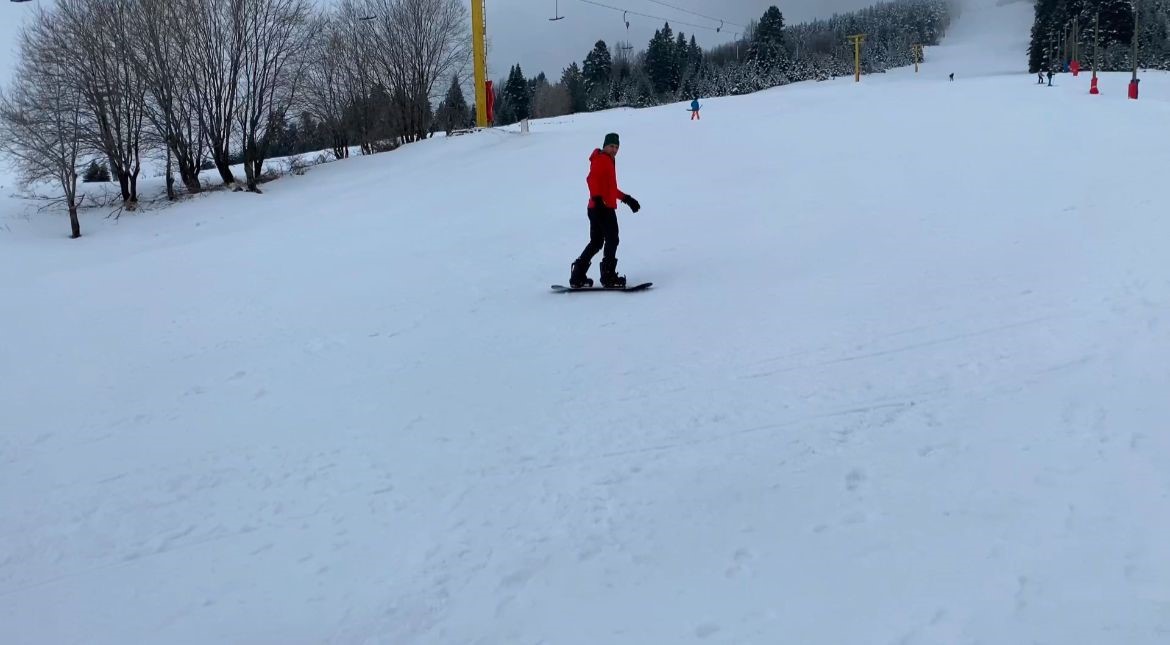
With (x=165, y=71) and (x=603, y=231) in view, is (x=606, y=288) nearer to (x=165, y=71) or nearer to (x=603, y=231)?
(x=603, y=231)

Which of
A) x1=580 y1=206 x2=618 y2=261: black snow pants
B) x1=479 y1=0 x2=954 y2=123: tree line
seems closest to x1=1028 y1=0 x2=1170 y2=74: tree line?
x1=479 y1=0 x2=954 y2=123: tree line

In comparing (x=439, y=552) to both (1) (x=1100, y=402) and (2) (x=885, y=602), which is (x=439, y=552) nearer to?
(2) (x=885, y=602)

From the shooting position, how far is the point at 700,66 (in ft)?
338

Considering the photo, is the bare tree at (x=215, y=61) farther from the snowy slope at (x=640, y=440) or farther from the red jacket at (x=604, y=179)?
the red jacket at (x=604, y=179)

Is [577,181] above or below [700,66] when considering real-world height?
below

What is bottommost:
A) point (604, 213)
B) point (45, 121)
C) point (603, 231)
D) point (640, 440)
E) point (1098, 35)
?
point (640, 440)

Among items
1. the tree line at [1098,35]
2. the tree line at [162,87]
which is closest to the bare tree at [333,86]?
the tree line at [162,87]

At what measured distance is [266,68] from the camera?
30797 millimetres

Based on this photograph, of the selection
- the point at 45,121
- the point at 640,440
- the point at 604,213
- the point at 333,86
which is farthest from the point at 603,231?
the point at 333,86

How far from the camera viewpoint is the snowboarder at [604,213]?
30.1 feet

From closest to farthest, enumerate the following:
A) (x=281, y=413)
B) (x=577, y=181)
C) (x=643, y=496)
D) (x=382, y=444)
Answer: (x=643, y=496) → (x=382, y=444) → (x=281, y=413) → (x=577, y=181)

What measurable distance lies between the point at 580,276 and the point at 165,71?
25.3 m

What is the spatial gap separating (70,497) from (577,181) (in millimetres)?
14939

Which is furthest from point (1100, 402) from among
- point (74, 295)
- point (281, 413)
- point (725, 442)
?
point (74, 295)
